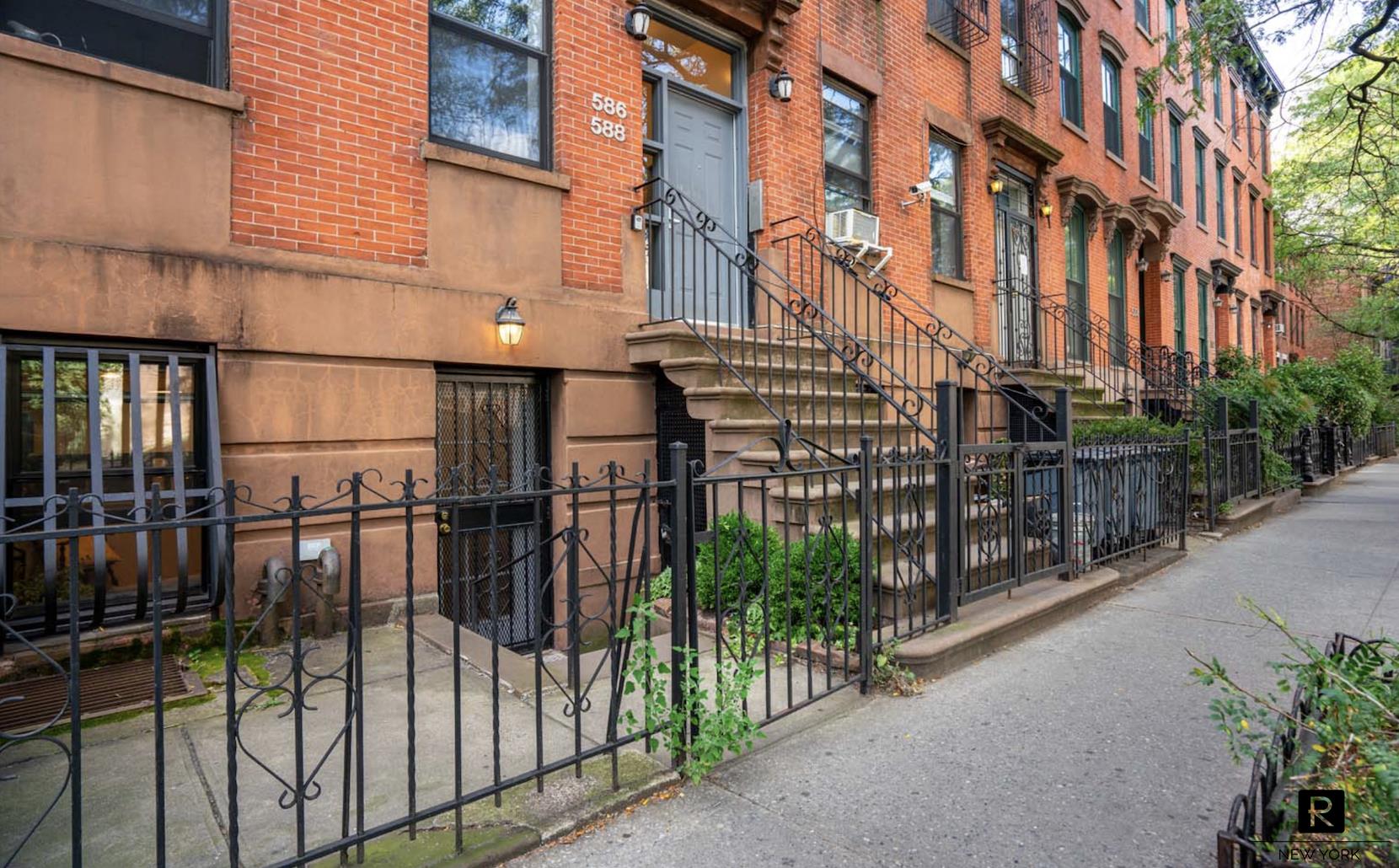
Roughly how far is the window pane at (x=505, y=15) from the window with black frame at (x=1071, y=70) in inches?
419

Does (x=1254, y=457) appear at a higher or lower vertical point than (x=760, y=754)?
higher

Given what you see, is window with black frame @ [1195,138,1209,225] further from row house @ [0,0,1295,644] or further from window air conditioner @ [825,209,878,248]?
window air conditioner @ [825,209,878,248]

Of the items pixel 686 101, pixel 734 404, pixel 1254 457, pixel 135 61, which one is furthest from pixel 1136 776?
pixel 1254 457

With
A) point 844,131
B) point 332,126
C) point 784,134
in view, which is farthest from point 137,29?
point 844,131

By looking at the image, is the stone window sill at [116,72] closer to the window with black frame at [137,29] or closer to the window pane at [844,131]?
the window with black frame at [137,29]

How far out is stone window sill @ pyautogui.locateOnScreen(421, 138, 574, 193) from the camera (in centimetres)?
529

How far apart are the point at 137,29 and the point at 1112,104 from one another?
15.9 meters

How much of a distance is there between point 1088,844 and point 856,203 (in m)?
7.67

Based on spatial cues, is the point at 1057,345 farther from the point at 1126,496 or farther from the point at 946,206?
the point at 1126,496

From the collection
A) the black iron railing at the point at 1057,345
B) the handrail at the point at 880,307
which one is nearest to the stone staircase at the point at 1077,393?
the black iron railing at the point at 1057,345

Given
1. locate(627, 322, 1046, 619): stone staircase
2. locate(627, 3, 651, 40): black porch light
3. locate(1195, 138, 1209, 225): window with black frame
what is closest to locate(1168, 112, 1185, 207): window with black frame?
locate(1195, 138, 1209, 225): window with black frame

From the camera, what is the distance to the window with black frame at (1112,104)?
1467 centimetres

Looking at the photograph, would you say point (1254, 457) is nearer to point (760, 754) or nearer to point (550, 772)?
point (760, 754)

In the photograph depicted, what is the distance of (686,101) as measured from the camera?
763cm
